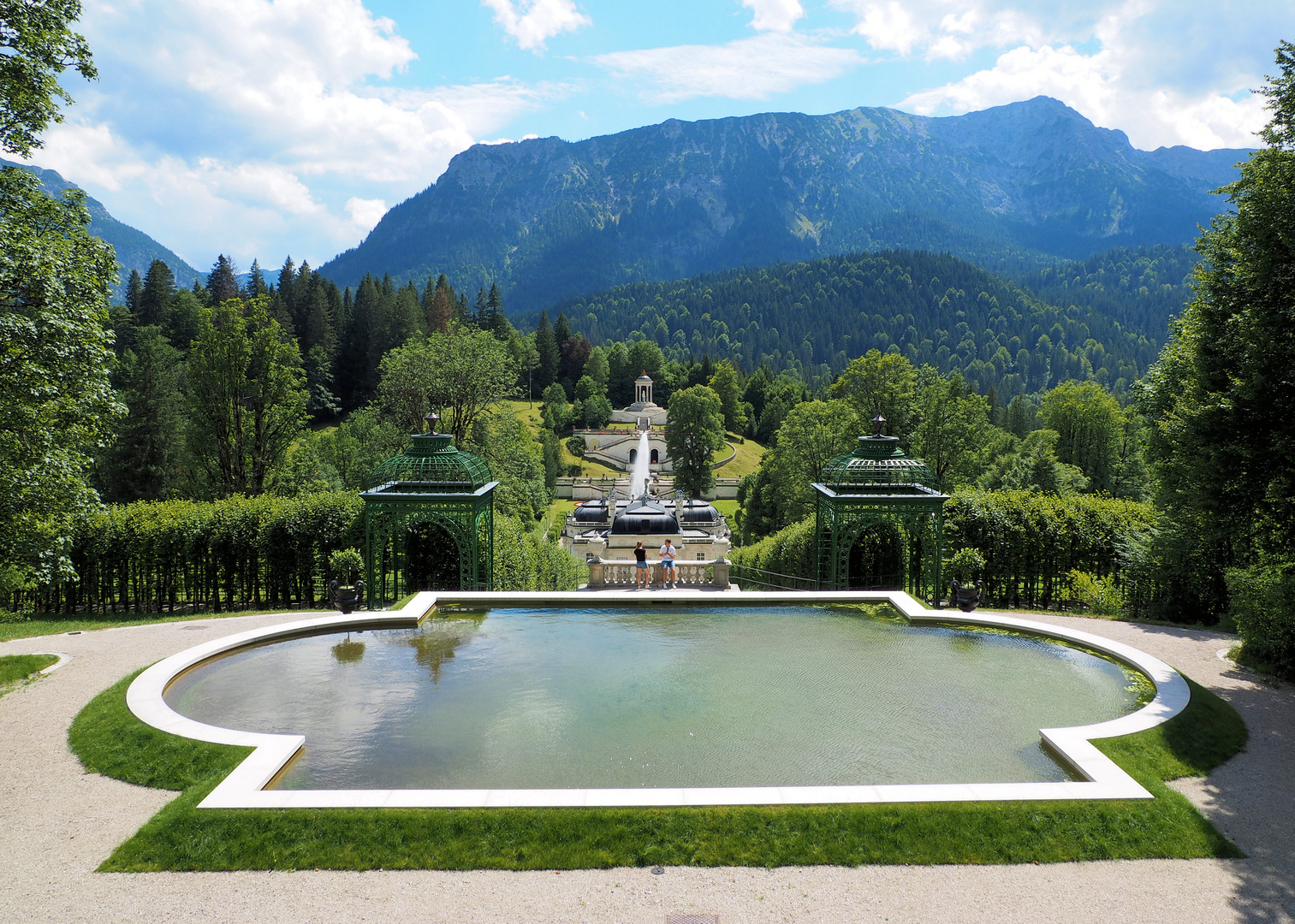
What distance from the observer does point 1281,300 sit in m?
12.0

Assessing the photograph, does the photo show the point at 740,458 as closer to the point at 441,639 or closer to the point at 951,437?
the point at 951,437

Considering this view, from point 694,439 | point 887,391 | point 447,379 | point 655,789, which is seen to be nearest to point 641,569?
point 655,789

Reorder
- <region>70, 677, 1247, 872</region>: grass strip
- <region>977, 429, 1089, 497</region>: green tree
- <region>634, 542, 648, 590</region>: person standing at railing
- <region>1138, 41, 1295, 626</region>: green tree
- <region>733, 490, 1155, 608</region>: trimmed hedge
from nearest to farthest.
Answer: <region>70, 677, 1247, 872</region>: grass strip → <region>1138, 41, 1295, 626</region>: green tree → <region>733, 490, 1155, 608</region>: trimmed hedge → <region>634, 542, 648, 590</region>: person standing at railing → <region>977, 429, 1089, 497</region>: green tree

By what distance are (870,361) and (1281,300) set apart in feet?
126

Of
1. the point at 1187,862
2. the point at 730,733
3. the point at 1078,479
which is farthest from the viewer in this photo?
the point at 1078,479

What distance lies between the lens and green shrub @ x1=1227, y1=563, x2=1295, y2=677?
12.3m

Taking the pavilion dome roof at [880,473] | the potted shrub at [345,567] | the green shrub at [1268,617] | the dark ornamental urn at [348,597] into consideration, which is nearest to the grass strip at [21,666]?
the dark ornamental urn at [348,597]

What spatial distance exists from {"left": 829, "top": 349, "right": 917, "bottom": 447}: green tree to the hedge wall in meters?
33.8

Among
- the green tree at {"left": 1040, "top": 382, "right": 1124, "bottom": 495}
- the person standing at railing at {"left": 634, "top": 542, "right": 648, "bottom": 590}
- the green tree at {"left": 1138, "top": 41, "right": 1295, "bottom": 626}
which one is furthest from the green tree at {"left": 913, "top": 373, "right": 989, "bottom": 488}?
the green tree at {"left": 1138, "top": 41, "right": 1295, "bottom": 626}

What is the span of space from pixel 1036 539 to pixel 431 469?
51.1 feet

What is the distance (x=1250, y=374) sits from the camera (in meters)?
11.8

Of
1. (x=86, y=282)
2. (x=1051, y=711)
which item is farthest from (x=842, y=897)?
(x=86, y=282)

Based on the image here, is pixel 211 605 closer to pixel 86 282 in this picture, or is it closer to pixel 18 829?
pixel 86 282

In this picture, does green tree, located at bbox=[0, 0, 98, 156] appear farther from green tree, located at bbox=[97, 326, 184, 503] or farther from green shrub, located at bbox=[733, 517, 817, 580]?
green tree, located at bbox=[97, 326, 184, 503]
